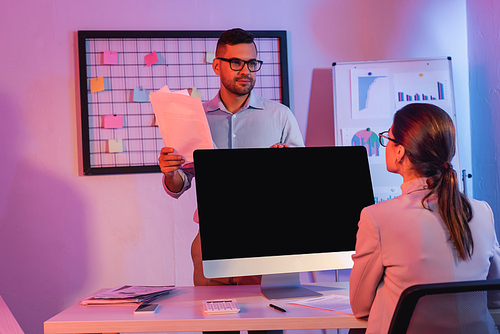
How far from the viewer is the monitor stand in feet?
4.82

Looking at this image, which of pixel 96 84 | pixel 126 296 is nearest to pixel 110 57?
pixel 96 84

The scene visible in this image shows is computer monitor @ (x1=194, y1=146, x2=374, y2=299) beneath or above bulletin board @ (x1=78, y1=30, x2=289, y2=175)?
beneath

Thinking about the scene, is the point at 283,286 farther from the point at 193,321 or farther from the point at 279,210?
the point at 193,321

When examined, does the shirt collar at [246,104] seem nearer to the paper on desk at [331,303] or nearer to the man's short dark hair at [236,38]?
the man's short dark hair at [236,38]

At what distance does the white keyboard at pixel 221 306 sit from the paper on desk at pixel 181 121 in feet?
1.69

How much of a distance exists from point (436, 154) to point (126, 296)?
105 centimetres

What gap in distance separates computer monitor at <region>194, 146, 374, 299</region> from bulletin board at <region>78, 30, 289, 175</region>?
1.20m

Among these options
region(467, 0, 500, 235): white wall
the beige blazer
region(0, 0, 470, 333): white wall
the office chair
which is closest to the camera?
the office chair

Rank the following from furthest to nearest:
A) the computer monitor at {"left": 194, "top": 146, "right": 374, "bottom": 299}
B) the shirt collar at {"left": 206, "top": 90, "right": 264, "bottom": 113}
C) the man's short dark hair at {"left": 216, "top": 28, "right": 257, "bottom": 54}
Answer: the shirt collar at {"left": 206, "top": 90, "right": 264, "bottom": 113}
the man's short dark hair at {"left": 216, "top": 28, "right": 257, "bottom": 54}
the computer monitor at {"left": 194, "top": 146, "right": 374, "bottom": 299}

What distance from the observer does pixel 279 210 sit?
58.1 inches

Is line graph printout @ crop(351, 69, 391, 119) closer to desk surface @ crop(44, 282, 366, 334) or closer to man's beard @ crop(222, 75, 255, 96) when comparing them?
man's beard @ crop(222, 75, 255, 96)

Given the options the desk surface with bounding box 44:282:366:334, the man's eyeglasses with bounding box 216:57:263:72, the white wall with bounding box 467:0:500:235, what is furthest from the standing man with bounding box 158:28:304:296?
the white wall with bounding box 467:0:500:235

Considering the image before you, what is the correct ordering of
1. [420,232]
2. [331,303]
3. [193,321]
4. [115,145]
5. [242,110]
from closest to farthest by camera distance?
[420,232], [193,321], [331,303], [242,110], [115,145]

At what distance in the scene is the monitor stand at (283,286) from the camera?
4.82 feet
